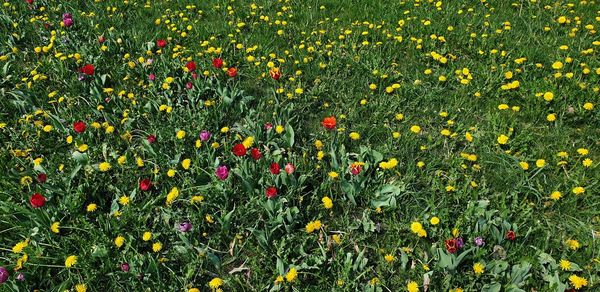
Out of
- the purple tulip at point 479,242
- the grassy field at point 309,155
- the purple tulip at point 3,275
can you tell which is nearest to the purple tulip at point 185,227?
the grassy field at point 309,155

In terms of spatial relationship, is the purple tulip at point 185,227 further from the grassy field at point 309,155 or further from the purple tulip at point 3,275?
the purple tulip at point 3,275

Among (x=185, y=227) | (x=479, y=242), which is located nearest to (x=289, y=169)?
(x=185, y=227)

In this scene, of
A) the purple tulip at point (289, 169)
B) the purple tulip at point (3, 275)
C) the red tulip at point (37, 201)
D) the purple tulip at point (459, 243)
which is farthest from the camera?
the purple tulip at point (289, 169)

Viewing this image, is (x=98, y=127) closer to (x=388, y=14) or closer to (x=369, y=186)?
(x=369, y=186)

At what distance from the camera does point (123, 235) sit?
288cm

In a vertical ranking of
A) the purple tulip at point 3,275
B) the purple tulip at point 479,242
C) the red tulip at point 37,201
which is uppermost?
the red tulip at point 37,201

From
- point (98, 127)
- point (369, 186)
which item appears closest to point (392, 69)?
point (369, 186)

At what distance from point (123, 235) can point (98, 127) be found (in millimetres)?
1146

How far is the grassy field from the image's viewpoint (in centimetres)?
268

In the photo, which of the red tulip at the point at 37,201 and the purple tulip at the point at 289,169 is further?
the purple tulip at the point at 289,169

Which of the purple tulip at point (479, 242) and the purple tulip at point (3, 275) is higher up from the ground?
the purple tulip at point (479, 242)

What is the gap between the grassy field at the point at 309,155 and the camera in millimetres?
2684

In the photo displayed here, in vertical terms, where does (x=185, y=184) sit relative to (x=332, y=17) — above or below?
below

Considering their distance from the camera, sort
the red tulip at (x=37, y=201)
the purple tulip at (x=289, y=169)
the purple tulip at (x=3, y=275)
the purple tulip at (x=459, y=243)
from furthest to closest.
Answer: the purple tulip at (x=289, y=169) → the red tulip at (x=37, y=201) → the purple tulip at (x=459, y=243) → the purple tulip at (x=3, y=275)
